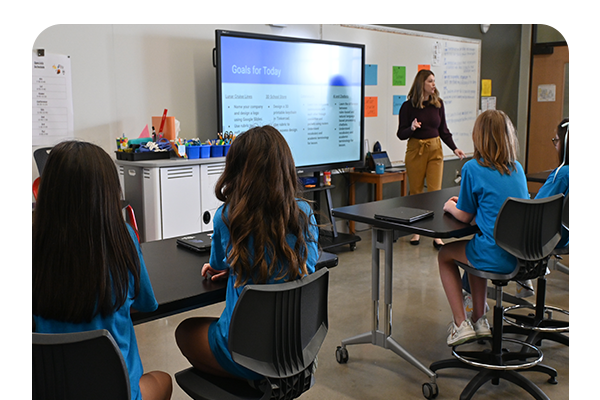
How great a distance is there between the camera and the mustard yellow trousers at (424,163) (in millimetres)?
4785

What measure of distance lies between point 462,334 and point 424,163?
263 centimetres

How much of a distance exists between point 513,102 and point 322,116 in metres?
3.80

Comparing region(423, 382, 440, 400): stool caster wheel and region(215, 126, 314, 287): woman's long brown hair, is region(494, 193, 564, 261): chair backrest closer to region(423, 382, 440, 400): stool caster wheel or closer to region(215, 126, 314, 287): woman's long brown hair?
region(423, 382, 440, 400): stool caster wheel

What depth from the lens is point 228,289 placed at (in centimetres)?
150

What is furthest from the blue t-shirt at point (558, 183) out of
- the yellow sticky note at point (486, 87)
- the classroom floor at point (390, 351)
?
the yellow sticky note at point (486, 87)

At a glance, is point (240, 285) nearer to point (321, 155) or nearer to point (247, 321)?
point (247, 321)

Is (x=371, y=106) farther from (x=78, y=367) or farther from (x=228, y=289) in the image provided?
(x=78, y=367)

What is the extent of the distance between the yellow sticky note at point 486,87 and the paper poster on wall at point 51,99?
4988 mm

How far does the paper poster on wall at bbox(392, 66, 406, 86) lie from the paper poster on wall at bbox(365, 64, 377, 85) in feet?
0.99

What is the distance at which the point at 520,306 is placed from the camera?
9.87 feet

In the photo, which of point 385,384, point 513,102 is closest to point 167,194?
point 385,384

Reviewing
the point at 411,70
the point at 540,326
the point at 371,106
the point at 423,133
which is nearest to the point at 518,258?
the point at 540,326

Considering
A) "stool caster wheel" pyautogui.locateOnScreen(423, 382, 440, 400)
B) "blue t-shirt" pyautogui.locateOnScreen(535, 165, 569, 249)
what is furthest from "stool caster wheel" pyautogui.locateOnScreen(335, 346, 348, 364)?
"blue t-shirt" pyautogui.locateOnScreen(535, 165, 569, 249)

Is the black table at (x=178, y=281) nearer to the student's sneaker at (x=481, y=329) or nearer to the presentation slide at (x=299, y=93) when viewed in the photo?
the student's sneaker at (x=481, y=329)
